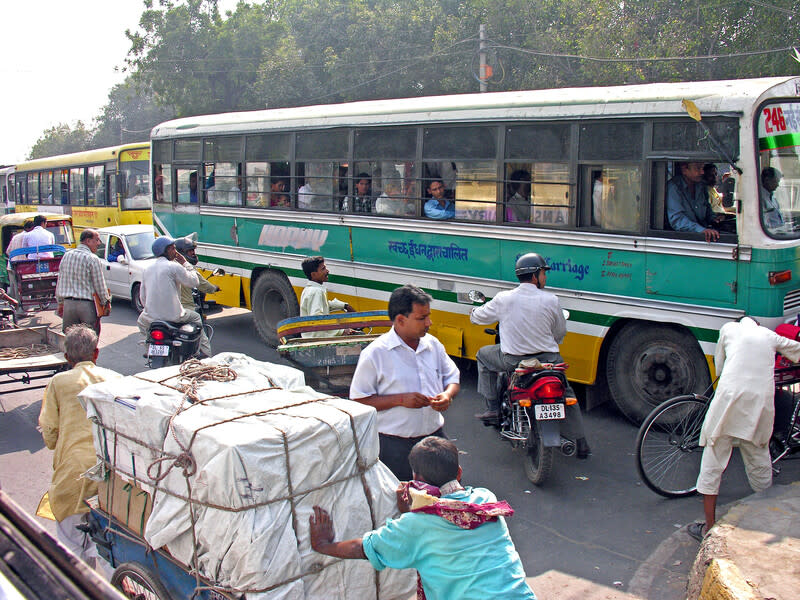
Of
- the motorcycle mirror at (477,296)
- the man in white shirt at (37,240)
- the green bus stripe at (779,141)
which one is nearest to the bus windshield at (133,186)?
the man in white shirt at (37,240)

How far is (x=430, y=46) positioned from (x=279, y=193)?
22.3 metres

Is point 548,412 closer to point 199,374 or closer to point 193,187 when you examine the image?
point 199,374

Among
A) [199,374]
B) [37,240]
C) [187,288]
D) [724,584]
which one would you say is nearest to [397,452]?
[199,374]

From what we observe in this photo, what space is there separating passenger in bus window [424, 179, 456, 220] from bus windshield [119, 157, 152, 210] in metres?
14.1

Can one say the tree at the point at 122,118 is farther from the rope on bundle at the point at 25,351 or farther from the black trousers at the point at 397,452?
the black trousers at the point at 397,452

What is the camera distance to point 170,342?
7852 millimetres

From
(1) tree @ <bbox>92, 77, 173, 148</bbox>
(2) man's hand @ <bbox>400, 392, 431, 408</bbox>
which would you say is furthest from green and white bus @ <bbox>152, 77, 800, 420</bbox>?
(1) tree @ <bbox>92, 77, 173, 148</bbox>

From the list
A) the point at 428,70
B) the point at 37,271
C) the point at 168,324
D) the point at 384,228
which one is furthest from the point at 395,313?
the point at 428,70

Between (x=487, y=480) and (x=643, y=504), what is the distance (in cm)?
119

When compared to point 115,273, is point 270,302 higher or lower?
lower

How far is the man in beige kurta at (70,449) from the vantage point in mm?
4223

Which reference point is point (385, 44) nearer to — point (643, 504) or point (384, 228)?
point (384, 228)

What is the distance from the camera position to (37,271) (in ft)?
43.6

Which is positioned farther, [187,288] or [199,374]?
[187,288]
